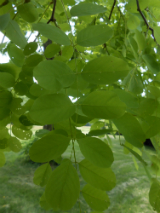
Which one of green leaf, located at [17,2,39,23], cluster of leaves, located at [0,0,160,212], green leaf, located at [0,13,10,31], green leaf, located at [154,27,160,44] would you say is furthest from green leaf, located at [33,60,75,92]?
green leaf, located at [154,27,160,44]

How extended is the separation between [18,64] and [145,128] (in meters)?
0.39

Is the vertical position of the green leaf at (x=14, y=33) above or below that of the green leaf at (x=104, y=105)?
above

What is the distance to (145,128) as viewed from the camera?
425mm

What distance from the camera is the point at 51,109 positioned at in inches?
12.4

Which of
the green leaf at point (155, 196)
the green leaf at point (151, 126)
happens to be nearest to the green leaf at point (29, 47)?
the green leaf at point (151, 126)

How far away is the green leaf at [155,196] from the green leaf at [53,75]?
0.34 meters

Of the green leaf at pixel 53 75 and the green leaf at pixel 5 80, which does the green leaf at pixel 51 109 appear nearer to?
the green leaf at pixel 53 75

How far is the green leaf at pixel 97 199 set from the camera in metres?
0.43

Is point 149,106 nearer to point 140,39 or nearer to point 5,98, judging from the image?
point 140,39

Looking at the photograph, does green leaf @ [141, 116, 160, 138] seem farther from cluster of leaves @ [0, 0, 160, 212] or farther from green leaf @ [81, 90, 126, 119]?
green leaf @ [81, 90, 126, 119]

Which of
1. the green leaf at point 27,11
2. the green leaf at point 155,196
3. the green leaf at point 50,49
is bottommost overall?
the green leaf at point 155,196

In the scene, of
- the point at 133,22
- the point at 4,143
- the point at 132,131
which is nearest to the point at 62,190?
the point at 132,131

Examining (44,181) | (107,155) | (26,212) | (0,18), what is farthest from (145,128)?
(26,212)

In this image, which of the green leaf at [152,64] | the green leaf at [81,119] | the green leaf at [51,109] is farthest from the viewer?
the green leaf at [152,64]
